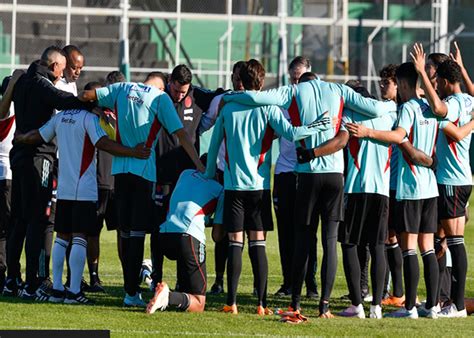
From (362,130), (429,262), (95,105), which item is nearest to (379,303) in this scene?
(429,262)

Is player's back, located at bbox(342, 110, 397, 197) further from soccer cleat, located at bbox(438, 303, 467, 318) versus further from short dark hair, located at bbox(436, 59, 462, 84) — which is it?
soccer cleat, located at bbox(438, 303, 467, 318)

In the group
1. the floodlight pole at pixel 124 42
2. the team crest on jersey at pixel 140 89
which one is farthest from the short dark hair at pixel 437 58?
the floodlight pole at pixel 124 42

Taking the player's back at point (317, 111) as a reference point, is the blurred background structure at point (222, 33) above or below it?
above

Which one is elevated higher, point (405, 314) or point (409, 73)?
point (409, 73)

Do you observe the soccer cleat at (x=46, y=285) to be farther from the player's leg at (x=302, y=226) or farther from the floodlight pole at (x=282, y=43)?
the floodlight pole at (x=282, y=43)

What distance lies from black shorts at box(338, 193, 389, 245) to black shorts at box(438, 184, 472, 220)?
0.66m

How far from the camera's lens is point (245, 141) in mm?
10562

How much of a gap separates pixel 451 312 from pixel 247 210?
213 centimetres

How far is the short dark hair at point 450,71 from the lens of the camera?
35.7 ft

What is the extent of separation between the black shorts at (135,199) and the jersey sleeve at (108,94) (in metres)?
0.70

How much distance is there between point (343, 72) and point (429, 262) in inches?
853

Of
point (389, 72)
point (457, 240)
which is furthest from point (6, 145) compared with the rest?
point (457, 240)

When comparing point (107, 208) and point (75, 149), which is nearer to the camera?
point (75, 149)

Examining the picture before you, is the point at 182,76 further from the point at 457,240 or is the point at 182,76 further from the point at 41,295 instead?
the point at 457,240
